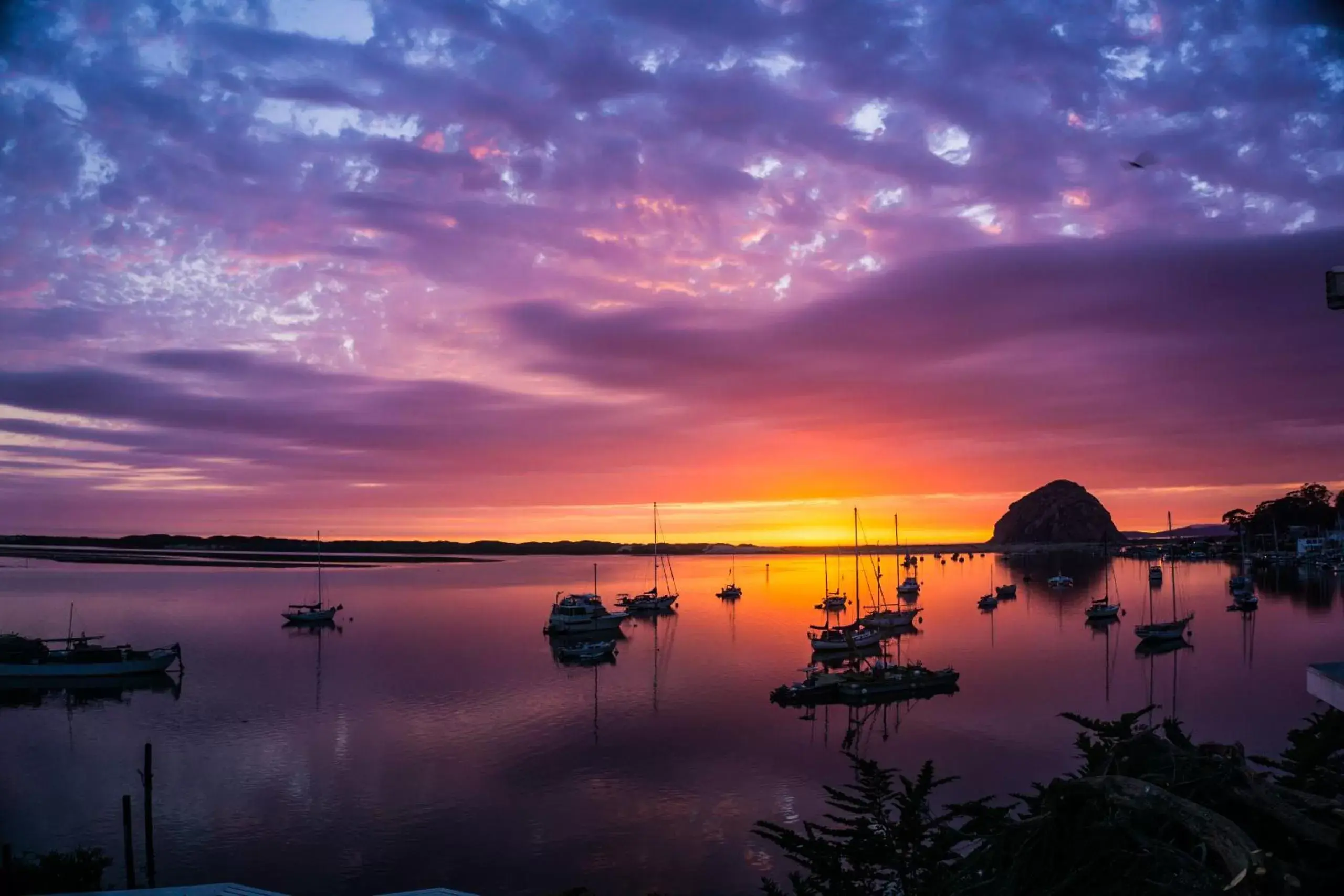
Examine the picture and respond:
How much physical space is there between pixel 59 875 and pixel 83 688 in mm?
53600

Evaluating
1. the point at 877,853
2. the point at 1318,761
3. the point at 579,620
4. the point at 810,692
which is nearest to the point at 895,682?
the point at 810,692

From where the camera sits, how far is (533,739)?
45750mm

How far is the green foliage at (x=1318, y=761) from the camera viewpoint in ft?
26.6

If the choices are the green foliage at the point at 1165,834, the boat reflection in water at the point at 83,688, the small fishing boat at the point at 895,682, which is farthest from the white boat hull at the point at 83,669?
the green foliage at the point at 1165,834

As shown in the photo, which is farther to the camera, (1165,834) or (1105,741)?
(1105,741)

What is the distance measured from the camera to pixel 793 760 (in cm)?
4062

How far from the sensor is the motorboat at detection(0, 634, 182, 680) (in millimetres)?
63250

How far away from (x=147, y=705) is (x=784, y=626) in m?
65.2

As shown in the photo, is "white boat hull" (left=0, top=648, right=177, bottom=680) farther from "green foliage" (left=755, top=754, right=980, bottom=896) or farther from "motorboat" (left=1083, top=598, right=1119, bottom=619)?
"motorboat" (left=1083, top=598, right=1119, bottom=619)

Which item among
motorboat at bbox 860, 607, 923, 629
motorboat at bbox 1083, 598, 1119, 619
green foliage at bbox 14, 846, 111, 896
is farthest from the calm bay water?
motorboat at bbox 1083, 598, 1119, 619

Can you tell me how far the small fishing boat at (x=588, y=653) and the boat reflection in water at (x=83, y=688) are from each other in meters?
29.8

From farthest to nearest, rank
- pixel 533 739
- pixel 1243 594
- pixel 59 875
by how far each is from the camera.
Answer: pixel 1243 594 < pixel 533 739 < pixel 59 875

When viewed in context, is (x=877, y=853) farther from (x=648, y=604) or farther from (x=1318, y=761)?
(x=648, y=604)

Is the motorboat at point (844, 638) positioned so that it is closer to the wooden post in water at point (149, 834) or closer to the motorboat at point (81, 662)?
the wooden post in water at point (149, 834)
